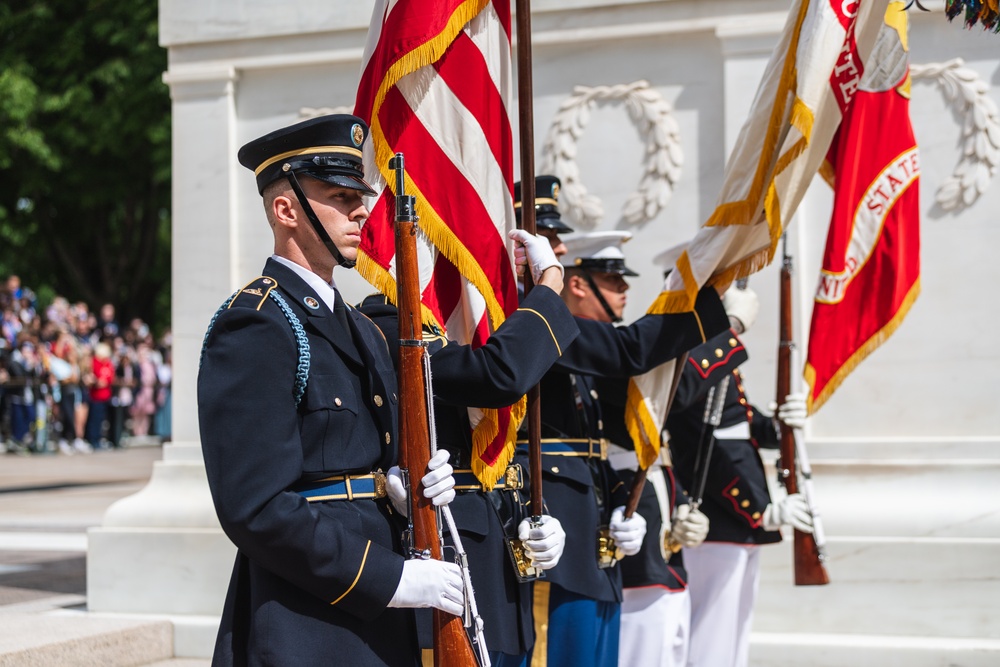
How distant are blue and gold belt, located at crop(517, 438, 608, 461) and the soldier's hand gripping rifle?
1.18 m

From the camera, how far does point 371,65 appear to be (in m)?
4.00

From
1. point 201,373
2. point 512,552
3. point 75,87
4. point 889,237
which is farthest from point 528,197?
point 75,87

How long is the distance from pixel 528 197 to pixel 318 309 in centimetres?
103

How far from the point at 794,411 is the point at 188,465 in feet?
9.85

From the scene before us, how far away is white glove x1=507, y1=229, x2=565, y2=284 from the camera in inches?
148

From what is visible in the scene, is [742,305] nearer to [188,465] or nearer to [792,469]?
[792,469]

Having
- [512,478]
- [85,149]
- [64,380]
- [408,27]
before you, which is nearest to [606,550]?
[512,478]

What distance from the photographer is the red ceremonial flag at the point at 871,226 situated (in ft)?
16.3

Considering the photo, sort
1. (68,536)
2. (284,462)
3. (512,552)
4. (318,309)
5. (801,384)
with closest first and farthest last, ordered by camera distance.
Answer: (284,462) → (318,309) → (512,552) → (801,384) → (68,536)

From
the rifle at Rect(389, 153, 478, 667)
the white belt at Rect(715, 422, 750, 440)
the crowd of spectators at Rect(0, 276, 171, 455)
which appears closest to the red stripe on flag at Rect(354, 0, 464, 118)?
the rifle at Rect(389, 153, 478, 667)

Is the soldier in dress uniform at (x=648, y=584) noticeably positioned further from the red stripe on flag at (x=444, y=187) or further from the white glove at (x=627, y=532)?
the red stripe on flag at (x=444, y=187)

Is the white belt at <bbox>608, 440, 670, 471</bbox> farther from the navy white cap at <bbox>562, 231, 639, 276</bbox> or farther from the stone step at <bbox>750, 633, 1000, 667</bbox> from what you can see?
the stone step at <bbox>750, 633, 1000, 667</bbox>

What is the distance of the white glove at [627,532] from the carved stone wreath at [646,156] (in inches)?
98.4

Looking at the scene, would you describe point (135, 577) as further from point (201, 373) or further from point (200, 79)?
point (201, 373)
